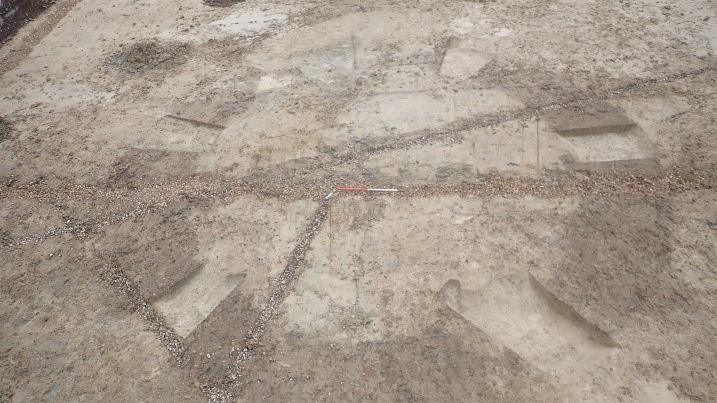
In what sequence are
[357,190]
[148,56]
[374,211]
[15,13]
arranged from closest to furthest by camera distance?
[374,211], [357,190], [148,56], [15,13]

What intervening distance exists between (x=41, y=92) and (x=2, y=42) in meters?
1.77

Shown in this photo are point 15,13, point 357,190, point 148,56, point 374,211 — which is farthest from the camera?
point 15,13

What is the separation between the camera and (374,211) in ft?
11.8

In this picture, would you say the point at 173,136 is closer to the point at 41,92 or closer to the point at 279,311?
the point at 41,92

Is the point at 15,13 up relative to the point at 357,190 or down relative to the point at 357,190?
up

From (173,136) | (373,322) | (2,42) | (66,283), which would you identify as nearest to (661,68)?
(373,322)

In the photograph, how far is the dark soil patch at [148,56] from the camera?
5.39 metres

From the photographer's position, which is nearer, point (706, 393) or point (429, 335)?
point (706, 393)

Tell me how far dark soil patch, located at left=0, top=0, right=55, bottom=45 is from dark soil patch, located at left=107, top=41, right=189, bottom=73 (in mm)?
1992

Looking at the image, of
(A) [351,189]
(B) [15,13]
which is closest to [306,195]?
(A) [351,189]

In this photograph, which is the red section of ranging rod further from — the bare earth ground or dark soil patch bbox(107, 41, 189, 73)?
dark soil patch bbox(107, 41, 189, 73)

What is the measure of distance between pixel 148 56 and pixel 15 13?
9.04ft

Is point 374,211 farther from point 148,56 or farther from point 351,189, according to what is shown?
point 148,56

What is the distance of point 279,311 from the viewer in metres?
3.05
